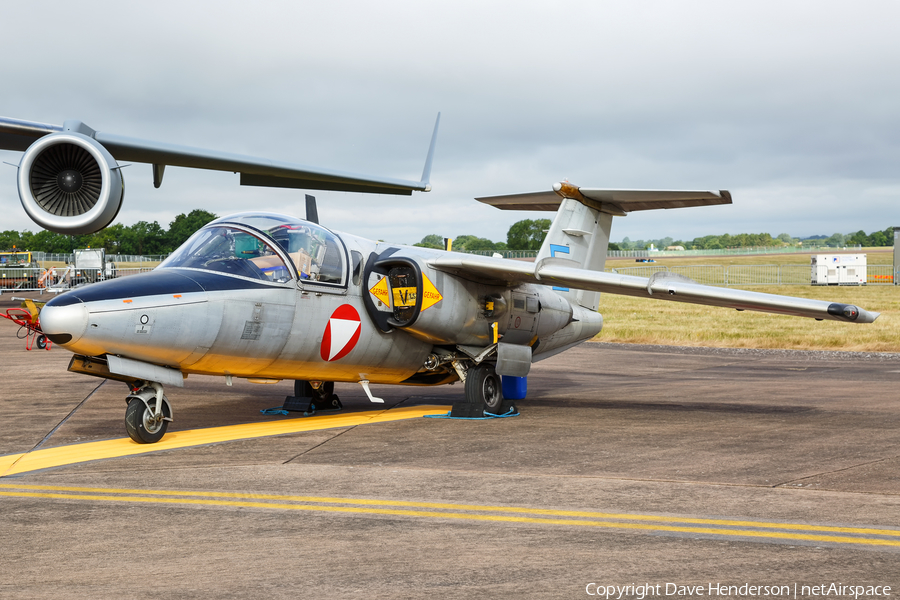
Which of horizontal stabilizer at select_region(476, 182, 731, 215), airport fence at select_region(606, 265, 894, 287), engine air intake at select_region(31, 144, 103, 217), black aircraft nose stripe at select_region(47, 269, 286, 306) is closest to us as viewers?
engine air intake at select_region(31, 144, 103, 217)

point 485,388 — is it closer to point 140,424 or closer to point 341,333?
point 341,333

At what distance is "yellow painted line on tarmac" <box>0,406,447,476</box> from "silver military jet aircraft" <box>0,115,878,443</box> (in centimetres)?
35

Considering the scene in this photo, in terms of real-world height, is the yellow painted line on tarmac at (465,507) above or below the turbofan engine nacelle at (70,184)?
below

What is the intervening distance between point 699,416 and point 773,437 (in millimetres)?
1980

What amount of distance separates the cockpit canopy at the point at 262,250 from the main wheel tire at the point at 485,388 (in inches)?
113

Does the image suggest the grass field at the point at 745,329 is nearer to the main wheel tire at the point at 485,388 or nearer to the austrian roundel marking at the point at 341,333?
the main wheel tire at the point at 485,388

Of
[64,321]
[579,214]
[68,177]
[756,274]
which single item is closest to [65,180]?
[68,177]

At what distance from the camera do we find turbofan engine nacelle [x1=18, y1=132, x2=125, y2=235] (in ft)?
23.9

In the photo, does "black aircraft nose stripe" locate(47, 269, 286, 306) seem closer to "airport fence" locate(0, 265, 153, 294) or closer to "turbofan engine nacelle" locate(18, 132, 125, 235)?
"turbofan engine nacelle" locate(18, 132, 125, 235)

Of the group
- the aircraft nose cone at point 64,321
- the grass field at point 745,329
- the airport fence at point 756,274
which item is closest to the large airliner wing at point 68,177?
the aircraft nose cone at point 64,321

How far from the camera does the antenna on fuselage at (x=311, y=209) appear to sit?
12445 millimetres

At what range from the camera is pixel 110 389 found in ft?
50.4

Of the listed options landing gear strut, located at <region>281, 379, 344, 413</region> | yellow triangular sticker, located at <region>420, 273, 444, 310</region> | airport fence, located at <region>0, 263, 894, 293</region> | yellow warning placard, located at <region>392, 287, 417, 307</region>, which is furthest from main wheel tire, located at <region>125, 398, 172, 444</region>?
airport fence, located at <region>0, 263, 894, 293</region>

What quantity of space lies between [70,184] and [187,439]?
3849 mm
